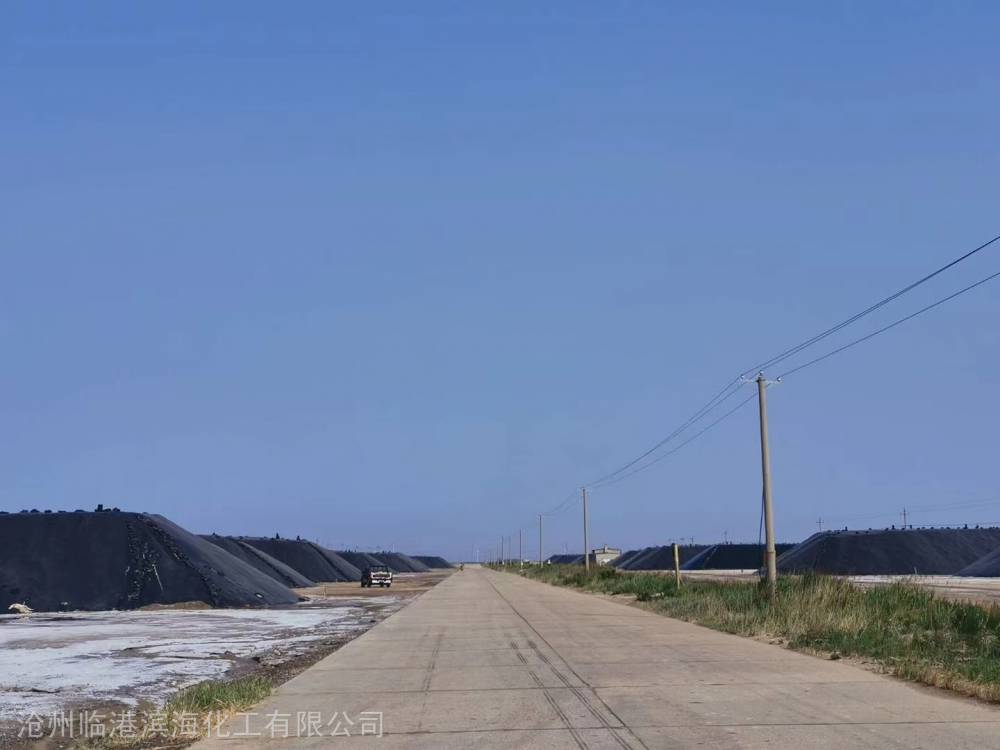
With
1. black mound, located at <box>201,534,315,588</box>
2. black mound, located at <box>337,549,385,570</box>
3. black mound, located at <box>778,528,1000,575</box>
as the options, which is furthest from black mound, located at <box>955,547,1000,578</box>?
black mound, located at <box>337,549,385,570</box>

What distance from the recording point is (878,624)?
21203mm

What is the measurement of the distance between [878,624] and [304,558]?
8436cm

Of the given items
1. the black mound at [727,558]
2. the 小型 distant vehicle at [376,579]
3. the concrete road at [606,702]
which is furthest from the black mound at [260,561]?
the black mound at [727,558]

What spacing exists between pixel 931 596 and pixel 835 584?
149 inches

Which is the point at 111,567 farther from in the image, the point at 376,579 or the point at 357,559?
the point at 357,559

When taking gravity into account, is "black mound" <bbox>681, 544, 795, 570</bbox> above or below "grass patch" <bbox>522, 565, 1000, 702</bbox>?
below

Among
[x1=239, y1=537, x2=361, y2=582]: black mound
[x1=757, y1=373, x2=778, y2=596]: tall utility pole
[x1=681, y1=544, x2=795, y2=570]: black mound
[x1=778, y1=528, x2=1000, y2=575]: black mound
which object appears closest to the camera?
[x1=757, y1=373, x2=778, y2=596]: tall utility pole

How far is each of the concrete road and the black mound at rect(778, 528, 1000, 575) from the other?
60684mm

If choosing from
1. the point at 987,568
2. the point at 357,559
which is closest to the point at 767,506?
the point at 987,568

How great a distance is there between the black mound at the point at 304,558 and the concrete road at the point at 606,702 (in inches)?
3103

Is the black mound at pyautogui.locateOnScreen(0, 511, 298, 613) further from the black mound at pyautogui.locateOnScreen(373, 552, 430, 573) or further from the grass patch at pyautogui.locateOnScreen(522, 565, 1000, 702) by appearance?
the black mound at pyautogui.locateOnScreen(373, 552, 430, 573)

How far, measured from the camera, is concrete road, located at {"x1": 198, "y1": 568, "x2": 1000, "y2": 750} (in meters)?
10.4

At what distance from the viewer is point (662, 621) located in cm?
2922

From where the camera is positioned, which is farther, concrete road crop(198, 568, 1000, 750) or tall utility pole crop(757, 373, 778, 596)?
tall utility pole crop(757, 373, 778, 596)
